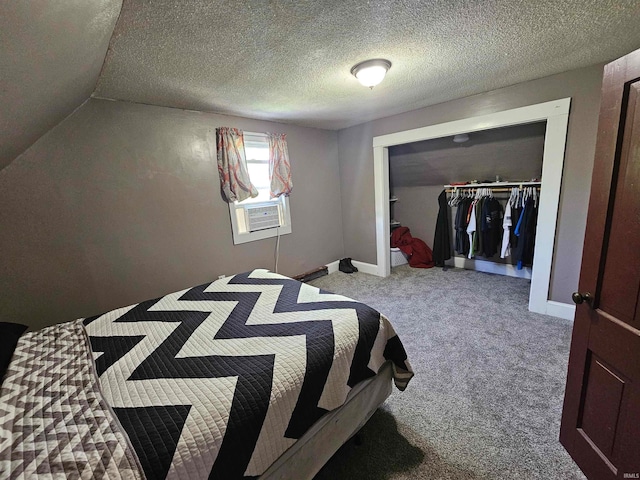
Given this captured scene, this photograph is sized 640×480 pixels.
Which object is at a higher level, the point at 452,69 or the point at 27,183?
the point at 452,69

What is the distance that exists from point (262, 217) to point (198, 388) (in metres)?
2.46

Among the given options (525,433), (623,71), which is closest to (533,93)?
(623,71)

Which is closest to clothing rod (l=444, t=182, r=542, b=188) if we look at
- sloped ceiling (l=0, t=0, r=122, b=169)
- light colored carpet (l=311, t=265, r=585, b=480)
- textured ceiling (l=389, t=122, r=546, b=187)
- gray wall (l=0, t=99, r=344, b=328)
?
textured ceiling (l=389, t=122, r=546, b=187)

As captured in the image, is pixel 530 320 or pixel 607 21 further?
pixel 530 320

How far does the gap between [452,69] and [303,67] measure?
119 centimetres

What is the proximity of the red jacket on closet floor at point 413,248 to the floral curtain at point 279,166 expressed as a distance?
7.04 ft

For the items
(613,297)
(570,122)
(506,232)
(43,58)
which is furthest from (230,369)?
(506,232)

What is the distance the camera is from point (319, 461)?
1.17 meters

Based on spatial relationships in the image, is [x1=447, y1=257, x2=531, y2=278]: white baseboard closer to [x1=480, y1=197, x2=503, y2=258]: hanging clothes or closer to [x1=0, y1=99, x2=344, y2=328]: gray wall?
[x1=480, y1=197, x2=503, y2=258]: hanging clothes

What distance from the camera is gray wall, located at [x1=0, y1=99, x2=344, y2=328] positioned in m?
1.89

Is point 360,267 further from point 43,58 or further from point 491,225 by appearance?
point 43,58

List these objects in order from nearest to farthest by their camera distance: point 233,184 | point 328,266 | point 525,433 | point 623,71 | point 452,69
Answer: point 623,71
point 525,433
point 452,69
point 233,184
point 328,266

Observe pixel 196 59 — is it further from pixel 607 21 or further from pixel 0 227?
pixel 607 21

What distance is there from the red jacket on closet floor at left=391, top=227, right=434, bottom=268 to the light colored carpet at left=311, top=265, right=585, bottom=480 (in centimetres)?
134
